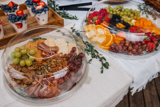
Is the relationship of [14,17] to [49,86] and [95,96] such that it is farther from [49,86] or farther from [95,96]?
[95,96]

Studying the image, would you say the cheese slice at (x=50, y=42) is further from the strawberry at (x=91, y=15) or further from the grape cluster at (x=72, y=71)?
the strawberry at (x=91, y=15)

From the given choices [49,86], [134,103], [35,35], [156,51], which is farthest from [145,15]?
[49,86]

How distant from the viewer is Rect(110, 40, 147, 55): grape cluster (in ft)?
3.52

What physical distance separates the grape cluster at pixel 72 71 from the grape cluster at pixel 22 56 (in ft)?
0.80

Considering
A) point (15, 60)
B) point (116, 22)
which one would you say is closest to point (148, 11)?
point (116, 22)

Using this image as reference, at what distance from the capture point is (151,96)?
174cm

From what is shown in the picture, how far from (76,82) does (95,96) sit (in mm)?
154

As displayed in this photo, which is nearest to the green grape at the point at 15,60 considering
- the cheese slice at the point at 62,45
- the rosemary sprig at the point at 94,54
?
the cheese slice at the point at 62,45

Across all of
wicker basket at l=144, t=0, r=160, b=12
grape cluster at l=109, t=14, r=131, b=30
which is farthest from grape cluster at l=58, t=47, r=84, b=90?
wicker basket at l=144, t=0, r=160, b=12

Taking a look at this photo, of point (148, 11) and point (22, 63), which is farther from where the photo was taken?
point (148, 11)

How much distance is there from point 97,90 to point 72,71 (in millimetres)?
212

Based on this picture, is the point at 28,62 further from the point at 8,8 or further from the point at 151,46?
the point at 151,46

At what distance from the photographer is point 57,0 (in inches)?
73.4

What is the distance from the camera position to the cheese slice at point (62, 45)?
926mm
